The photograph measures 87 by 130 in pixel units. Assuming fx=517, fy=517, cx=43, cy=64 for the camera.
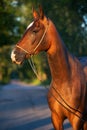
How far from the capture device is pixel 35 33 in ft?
24.8

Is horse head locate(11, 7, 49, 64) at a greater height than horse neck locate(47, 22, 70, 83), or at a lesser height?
greater

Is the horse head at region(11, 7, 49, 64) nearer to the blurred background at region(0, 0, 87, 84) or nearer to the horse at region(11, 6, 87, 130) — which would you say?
the horse at region(11, 6, 87, 130)

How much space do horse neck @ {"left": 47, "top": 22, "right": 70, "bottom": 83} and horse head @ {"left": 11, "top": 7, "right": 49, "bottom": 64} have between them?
0.09m

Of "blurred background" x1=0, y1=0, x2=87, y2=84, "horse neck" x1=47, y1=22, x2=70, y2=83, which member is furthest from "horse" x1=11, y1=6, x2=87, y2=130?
"blurred background" x1=0, y1=0, x2=87, y2=84

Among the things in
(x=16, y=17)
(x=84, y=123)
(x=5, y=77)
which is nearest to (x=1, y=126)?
(x=84, y=123)

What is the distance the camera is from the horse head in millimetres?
7508

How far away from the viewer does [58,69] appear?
7805 mm

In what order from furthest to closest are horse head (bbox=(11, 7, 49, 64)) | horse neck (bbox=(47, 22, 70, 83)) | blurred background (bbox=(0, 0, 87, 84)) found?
blurred background (bbox=(0, 0, 87, 84)), horse neck (bbox=(47, 22, 70, 83)), horse head (bbox=(11, 7, 49, 64))

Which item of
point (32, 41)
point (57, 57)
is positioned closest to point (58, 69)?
point (57, 57)

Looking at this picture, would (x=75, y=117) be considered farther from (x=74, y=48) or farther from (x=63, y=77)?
(x=74, y=48)

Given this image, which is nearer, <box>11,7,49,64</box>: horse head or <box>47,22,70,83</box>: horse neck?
<box>11,7,49,64</box>: horse head

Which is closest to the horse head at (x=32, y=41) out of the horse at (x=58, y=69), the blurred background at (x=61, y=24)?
the horse at (x=58, y=69)

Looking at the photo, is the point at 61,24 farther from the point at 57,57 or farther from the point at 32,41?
the point at 32,41

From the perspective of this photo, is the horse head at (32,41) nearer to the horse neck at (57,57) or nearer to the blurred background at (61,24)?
the horse neck at (57,57)
